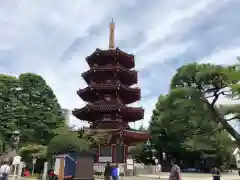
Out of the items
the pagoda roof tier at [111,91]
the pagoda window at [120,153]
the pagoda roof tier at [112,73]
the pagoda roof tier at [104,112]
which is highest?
the pagoda roof tier at [112,73]

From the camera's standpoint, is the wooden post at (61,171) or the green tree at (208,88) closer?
the wooden post at (61,171)

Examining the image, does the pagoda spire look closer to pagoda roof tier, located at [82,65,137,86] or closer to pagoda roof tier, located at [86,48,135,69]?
pagoda roof tier, located at [86,48,135,69]

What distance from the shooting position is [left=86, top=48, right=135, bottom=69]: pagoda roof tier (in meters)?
31.6

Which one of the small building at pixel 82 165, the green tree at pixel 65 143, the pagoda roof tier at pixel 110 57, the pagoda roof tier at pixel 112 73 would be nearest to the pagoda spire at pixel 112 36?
the pagoda roof tier at pixel 110 57

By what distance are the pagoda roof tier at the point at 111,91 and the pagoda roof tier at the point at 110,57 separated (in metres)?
3.75

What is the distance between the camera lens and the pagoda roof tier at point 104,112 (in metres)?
28.6

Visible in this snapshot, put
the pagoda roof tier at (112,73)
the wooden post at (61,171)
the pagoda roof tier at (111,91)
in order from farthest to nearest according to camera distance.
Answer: the pagoda roof tier at (112,73) → the pagoda roof tier at (111,91) → the wooden post at (61,171)

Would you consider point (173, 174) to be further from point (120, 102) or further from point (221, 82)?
point (120, 102)

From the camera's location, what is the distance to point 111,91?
98.3ft

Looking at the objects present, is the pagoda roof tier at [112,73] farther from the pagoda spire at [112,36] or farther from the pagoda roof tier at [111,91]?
the pagoda spire at [112,36]

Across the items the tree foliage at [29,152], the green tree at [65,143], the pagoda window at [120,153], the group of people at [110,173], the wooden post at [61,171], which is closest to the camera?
the wooden post at [61,171]

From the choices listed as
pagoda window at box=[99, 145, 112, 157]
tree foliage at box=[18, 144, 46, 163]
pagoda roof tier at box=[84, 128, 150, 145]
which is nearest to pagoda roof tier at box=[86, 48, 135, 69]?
pagoda roof tier at box=[84, 128, 150, 145]

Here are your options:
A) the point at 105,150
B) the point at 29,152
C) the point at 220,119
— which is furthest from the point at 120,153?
the point at 220,119

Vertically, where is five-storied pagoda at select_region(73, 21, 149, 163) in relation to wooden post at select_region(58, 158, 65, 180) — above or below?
above
